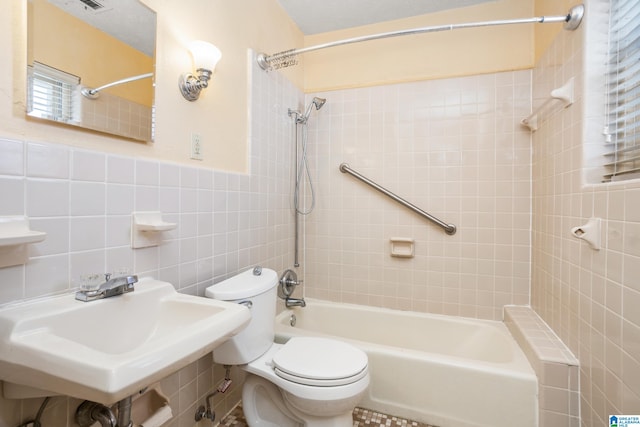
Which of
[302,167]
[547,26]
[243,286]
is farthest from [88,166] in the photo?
[547,26]

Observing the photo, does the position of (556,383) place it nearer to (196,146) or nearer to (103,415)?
(103,415)

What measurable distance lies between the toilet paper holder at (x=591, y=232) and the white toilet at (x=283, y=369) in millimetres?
981

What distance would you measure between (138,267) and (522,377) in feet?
5.49

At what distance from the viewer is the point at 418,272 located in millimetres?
2021

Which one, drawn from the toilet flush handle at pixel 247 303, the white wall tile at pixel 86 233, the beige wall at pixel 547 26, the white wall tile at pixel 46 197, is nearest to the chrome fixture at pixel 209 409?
the toilet flush handle at pixel 247 303

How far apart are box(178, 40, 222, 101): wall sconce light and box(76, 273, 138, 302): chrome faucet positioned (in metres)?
0.77

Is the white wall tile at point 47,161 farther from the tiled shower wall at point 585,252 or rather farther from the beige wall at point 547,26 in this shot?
the beige wall at point 547,26

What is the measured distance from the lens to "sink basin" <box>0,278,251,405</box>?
0.52 meters

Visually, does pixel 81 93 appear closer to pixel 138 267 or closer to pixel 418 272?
pixel 138 267

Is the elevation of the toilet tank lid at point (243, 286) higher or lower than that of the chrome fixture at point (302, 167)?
lower

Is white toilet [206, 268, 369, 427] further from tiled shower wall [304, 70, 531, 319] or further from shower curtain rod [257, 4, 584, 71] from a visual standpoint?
shower curtain rod [257, 4, 584, 71]

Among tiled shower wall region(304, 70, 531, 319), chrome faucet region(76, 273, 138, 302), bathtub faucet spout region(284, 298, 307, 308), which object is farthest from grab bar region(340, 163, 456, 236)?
chrome faucet region(76, 273, 138, 302)

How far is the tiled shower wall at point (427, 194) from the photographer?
1.84 m

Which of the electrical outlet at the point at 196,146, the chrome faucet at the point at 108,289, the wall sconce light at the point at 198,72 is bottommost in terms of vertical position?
the chrome faucet at the point at 108,289
